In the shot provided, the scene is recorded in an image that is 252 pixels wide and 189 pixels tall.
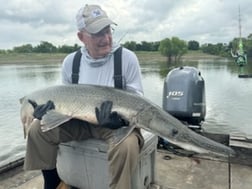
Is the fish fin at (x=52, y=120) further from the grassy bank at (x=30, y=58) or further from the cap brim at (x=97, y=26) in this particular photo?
the grassy bank at (x=30, y=58)

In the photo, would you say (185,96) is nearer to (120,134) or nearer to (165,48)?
(120,134)

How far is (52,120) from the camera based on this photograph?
2.29 m

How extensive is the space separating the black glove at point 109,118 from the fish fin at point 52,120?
0.29 meters

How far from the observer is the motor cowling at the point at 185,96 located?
12.7 feet

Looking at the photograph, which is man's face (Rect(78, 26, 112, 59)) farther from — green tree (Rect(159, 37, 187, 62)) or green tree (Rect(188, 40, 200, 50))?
green tree (Rect(188, 40, 200, 50))

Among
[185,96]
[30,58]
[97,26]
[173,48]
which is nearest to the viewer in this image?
[97,26]

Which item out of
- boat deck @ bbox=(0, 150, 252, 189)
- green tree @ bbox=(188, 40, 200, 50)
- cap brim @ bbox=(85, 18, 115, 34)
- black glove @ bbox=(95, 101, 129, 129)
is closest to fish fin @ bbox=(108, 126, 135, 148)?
black glove @ bbox=(95, 101, 129, 129)

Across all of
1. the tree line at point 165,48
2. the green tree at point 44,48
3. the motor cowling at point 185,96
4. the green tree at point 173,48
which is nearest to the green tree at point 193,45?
the tree line at point 165,48

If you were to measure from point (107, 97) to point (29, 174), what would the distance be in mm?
1589

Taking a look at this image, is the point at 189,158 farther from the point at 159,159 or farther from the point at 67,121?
the point at 67,121

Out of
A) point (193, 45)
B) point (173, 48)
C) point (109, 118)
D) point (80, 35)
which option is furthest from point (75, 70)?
point (193, 45)

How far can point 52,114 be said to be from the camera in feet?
7.57

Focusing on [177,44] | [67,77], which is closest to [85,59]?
[67,77]

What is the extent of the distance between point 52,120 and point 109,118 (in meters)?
0.43
